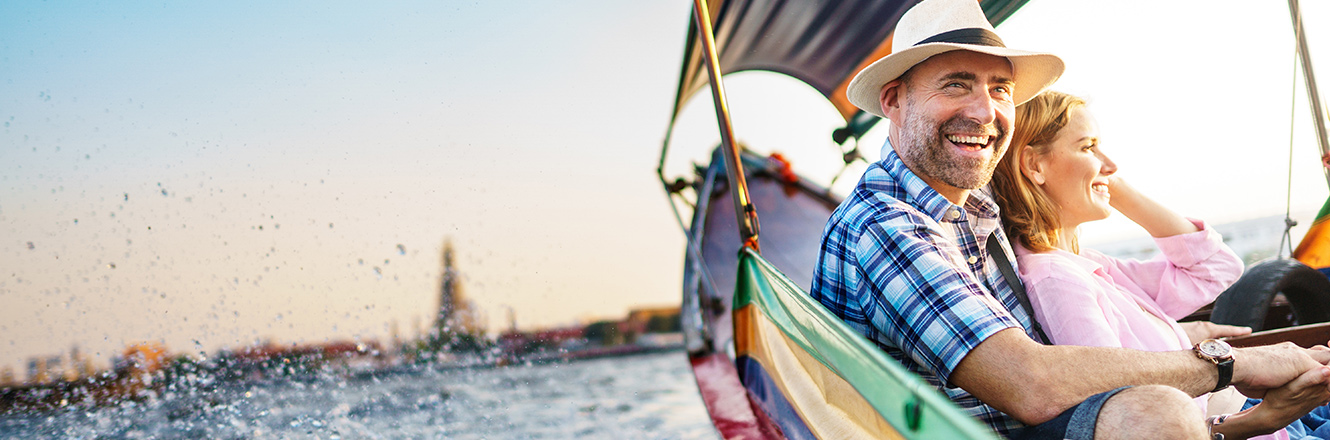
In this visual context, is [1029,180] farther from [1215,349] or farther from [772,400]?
[772,400]

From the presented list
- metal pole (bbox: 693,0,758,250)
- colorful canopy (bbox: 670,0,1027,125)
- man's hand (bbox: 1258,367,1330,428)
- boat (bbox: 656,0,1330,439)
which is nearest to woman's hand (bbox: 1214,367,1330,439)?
man's hand (bbox: 1258,367,1330,428)

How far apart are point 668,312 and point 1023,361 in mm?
37022

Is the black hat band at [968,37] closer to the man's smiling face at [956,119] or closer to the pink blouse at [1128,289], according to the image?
the man's smiling face at [956,119]

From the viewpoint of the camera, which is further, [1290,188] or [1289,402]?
[1290,188]

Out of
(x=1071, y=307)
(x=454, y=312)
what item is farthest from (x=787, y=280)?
(x=454, y=312)

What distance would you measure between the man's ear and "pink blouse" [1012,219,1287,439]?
1.41 feet

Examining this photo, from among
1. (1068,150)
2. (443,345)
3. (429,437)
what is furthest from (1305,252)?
(443,345)

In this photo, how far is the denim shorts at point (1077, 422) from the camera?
34.7 inches

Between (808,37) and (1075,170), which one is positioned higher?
(808,37)

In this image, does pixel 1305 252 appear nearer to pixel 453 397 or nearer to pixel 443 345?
pixel 453 397

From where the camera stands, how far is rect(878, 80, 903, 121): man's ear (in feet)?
4.81

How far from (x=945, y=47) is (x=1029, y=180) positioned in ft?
1.69

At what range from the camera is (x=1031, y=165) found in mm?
1613

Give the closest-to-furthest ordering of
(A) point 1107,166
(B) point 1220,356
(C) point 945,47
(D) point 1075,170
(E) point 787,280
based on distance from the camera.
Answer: (B) point 1220,356
(C) point 945,47
(E) point 787,280
(D) point 1075,170
(A) point 1107,166
